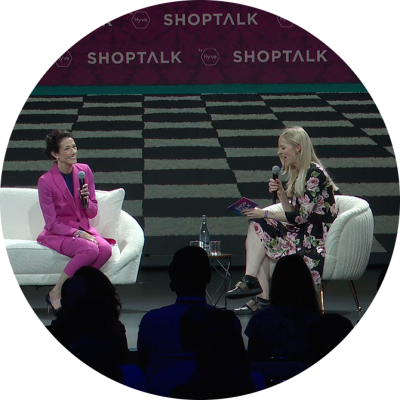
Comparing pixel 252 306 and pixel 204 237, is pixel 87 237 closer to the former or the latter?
pixel 204 237

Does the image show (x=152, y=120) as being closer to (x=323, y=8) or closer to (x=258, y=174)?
(x=258, y=174)

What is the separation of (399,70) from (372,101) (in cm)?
158

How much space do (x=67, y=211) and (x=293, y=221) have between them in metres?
1.55

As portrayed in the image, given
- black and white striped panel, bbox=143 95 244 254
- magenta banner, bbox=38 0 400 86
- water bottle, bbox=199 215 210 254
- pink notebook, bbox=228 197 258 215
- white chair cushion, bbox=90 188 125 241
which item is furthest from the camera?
magenta banner, bbox=38 0 400 86

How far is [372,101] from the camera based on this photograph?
9117mm

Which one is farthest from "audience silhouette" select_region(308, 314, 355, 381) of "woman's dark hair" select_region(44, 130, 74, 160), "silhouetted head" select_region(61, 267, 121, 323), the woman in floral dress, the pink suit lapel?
"woman's dark hair" select_region(44, 130, 74, 160)

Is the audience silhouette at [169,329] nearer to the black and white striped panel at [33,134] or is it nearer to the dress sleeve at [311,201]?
the dress sleeve at [311,201]

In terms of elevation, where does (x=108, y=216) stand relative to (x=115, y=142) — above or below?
below

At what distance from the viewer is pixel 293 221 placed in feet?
20.9

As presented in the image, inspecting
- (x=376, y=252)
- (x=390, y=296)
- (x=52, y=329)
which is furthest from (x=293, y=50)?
(x=52, y=329)

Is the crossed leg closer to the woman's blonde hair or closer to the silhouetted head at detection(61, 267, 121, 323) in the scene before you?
the woman's blonde hair

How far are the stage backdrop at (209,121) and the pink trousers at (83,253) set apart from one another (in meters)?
1.44

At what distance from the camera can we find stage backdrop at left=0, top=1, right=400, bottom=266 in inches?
331

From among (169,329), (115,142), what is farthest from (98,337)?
(115,142)
